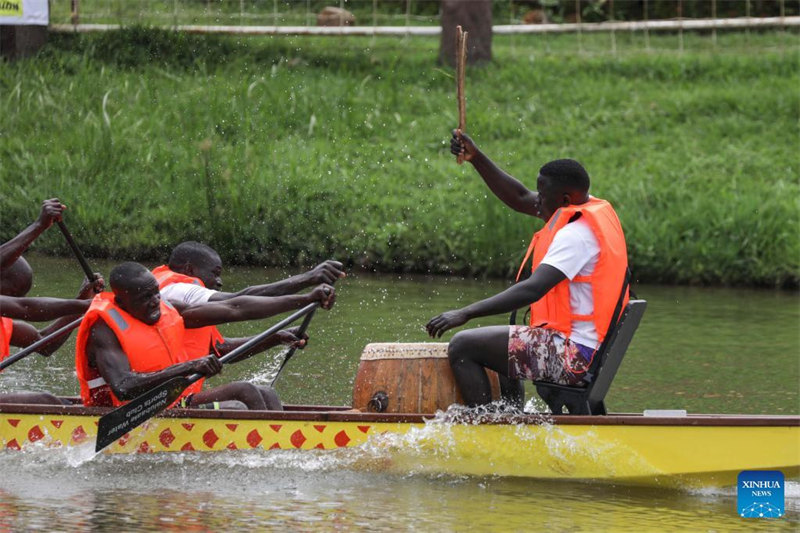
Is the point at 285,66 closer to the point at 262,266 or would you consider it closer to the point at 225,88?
the point at 225,88

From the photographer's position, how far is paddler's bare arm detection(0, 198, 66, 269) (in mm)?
7910

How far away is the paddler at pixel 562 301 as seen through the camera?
23.7 feet

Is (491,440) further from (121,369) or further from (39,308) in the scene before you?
(39,308)

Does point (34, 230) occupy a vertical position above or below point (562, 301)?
above

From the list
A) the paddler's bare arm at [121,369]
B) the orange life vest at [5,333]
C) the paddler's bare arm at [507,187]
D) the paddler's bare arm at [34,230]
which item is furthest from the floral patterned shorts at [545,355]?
the orange life vest at [5,333]

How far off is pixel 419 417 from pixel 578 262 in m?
1.09

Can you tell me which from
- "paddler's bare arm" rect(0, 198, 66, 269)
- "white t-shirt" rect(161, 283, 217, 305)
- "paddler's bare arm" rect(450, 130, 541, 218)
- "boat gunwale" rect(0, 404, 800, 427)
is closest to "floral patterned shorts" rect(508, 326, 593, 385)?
"boat gunwale" rect(0, 404, 800, 427)

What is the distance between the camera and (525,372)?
7348 millimetres

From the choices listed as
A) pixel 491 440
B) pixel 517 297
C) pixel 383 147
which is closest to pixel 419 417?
pixel 491 440

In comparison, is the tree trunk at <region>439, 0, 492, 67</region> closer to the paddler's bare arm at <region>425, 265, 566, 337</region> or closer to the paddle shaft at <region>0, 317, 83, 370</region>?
the paddle shaft at <region>0, 317, 83, 370</region>

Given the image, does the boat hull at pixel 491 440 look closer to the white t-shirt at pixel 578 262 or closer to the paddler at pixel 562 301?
the paddler at pixel 562 301

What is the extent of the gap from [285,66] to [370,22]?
3.56 metres

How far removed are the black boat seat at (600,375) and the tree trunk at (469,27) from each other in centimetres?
1281

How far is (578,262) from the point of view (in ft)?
23.6
